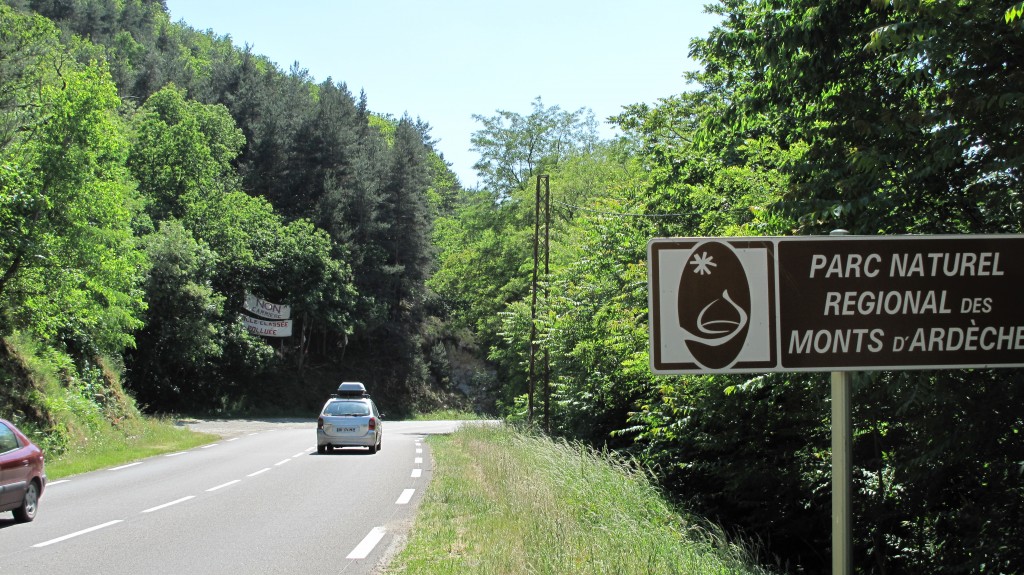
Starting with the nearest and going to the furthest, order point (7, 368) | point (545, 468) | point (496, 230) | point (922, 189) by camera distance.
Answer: point (922, 189), point (545, 468), point (7, 368), point (496, 230)

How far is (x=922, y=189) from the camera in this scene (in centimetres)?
841

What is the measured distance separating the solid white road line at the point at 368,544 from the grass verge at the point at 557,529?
390 mm

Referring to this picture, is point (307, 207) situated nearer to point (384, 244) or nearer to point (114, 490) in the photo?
point (384, 244)

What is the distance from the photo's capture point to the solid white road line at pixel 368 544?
28.5 ft

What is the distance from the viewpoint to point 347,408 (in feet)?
78.2

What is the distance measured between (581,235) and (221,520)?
2324 centimetres

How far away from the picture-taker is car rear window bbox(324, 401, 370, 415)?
23766 millimetres

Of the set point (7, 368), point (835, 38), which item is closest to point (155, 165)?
point (7, 368)

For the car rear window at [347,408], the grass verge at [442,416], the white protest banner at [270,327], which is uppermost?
the white protest banner at [270,327]

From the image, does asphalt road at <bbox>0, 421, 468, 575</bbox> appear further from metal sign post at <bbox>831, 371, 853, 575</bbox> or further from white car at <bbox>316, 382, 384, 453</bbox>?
metal sign post at <bbox>831, 371, 853, 575</bbox>

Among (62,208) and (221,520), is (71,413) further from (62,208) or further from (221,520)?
(221,520)

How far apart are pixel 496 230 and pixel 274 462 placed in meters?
29.6

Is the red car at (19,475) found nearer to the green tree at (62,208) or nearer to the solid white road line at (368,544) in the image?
the solid white road line at (368,544)

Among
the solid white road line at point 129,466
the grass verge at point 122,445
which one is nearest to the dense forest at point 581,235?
the grass verge at point 122,445
